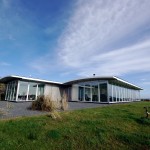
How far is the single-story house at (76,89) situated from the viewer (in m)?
18.1

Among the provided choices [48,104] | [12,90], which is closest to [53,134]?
[48,104]

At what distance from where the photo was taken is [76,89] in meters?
22.1

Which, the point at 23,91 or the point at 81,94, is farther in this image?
the point at 81,94

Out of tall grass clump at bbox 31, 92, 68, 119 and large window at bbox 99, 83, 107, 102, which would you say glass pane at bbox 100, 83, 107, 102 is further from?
tall grass clump at bbox 31, 92, 68, 119

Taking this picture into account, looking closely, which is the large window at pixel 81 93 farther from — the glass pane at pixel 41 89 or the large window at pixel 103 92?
the glass pane at pixel 41 89

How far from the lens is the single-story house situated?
18.1 metres

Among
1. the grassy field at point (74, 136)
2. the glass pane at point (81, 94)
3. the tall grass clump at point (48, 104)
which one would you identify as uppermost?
the glass pane at point (81, 94)

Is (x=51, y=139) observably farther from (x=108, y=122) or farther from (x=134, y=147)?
(x=108, y=122)

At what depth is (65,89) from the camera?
24406mm

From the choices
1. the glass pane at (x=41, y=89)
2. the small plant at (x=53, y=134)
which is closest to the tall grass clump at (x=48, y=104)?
the small plant at (x=53, y=134)

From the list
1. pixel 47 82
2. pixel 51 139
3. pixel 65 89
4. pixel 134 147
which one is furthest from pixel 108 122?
pixel 65 89

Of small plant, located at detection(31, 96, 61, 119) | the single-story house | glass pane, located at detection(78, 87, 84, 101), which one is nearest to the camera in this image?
small plant, located at detection(31, 96, 61, 119)

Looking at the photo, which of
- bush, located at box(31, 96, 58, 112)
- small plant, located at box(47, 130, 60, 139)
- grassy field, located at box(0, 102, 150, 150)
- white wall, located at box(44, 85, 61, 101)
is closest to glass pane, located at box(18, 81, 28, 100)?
white wall, located at box(44, 85, 61, 101)

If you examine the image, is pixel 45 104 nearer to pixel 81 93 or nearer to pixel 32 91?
pixel 32 91
